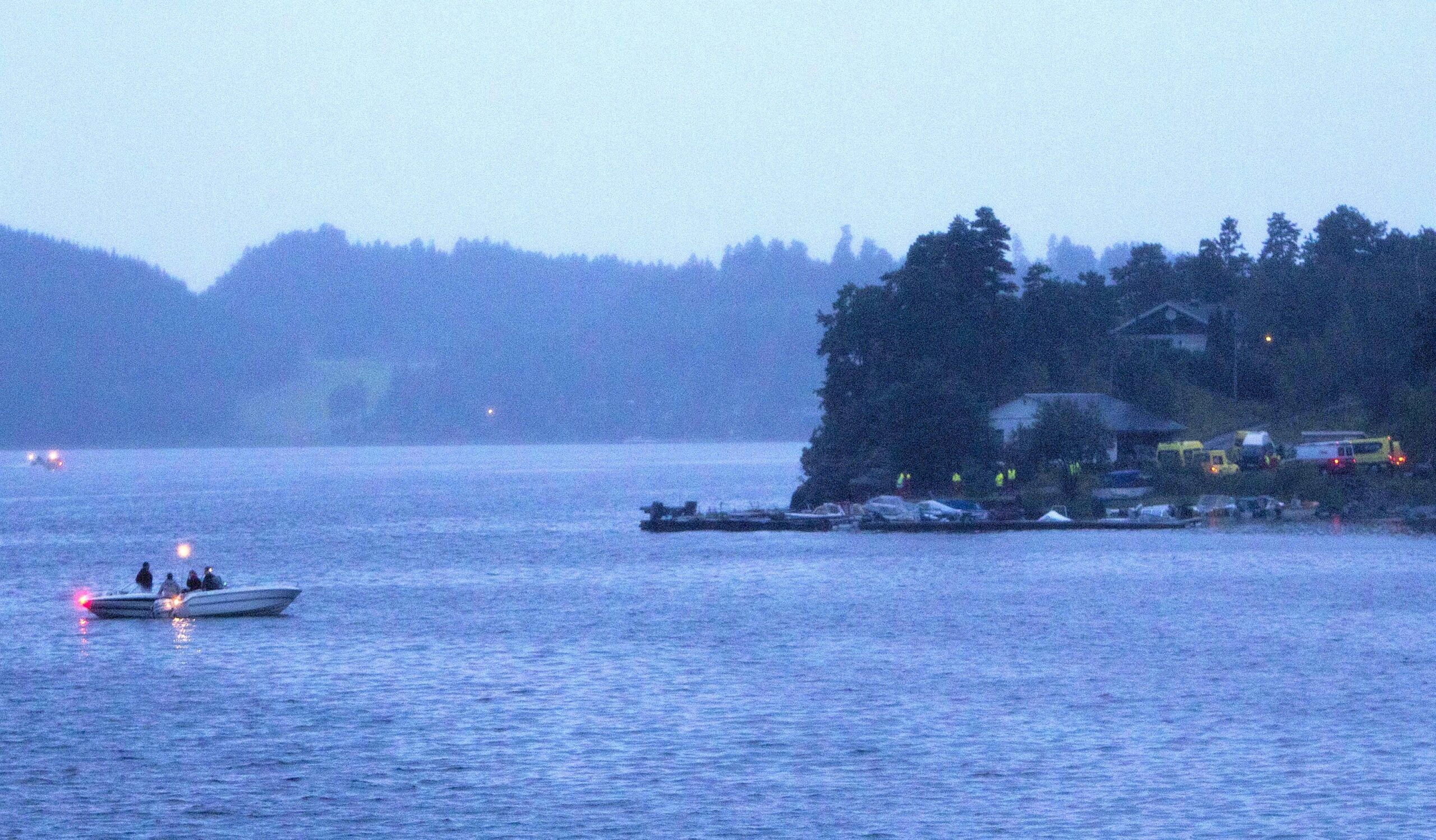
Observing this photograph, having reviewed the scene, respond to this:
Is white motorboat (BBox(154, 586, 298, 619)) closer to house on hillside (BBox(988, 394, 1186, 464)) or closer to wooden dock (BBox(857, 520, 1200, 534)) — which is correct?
wooden dock (BBox(857, 520, 1200, 534))

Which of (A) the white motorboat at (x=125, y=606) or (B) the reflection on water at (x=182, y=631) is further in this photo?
(A) the white motorboat at (x=125, y=606)

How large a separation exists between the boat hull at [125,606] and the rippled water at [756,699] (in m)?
0.38

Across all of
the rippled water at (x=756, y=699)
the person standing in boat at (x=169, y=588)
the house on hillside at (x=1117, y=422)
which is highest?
the house on hillside at (x=1117, y=422)

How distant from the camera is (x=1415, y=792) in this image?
25281 millimetres

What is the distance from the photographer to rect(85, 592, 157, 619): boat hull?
48.2 m

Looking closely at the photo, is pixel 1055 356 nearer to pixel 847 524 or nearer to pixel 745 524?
pixel 847 524

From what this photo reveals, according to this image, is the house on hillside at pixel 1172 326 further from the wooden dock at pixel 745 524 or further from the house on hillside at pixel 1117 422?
the wooden dock at pixel 745 524

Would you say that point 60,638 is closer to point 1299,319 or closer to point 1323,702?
point 1323,702

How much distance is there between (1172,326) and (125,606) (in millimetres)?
85344

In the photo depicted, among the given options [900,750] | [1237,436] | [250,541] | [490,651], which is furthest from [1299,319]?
[900,750]

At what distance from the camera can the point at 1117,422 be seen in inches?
3617

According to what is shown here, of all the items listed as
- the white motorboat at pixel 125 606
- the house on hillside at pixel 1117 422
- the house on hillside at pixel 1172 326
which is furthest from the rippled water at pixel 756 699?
the house on hillside at pixel 1172 326

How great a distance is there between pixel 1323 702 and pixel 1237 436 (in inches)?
2418

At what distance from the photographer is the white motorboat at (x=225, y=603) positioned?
4753 centimetres
